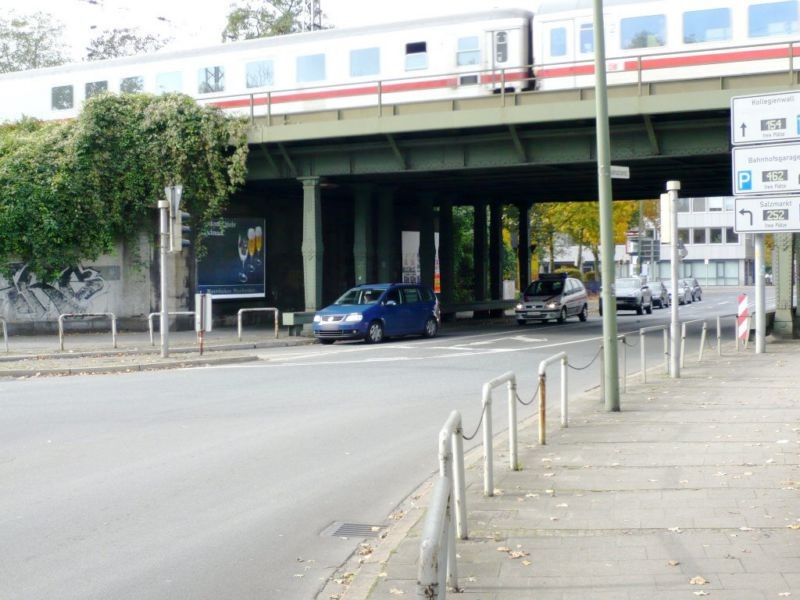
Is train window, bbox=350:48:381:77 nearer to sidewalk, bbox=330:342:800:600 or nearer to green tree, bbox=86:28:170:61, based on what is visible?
sidewalk, bbox=330:342:800:600

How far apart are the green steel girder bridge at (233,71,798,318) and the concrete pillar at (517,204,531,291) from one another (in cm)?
382

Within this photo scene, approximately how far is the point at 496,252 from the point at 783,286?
931 inches

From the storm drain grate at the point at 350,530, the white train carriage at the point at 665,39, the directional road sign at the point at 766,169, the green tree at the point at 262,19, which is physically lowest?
the storm drain grate at the point at 350,530

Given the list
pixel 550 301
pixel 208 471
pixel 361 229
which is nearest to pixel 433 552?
pixel 208 471

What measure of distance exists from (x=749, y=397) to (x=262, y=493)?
26.7 ft

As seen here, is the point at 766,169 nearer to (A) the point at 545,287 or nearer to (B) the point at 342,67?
(B) the point at 342,67

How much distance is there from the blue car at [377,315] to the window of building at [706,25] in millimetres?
9932

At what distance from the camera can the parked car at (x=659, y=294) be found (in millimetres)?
57500

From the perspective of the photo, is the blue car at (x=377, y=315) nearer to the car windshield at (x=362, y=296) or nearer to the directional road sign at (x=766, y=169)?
the car windshield at (x=362, y=296)

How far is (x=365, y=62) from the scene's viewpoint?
31234mm

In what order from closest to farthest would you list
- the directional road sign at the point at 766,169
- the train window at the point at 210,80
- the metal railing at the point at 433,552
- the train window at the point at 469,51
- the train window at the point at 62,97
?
the metal railing at the point at 433,552 → the directional road sign at the point at 766,169 → the train window at the point at 469,51 → the train window at the point at 210,80 → the train window at the point at 62,97

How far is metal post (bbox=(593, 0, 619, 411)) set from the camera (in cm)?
1337

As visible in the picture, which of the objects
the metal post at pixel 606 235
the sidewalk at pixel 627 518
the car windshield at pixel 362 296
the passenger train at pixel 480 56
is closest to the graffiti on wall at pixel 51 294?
the passenger train at pixel 480 56

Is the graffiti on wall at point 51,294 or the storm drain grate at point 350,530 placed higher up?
the graffiti on wall at point 51,294
